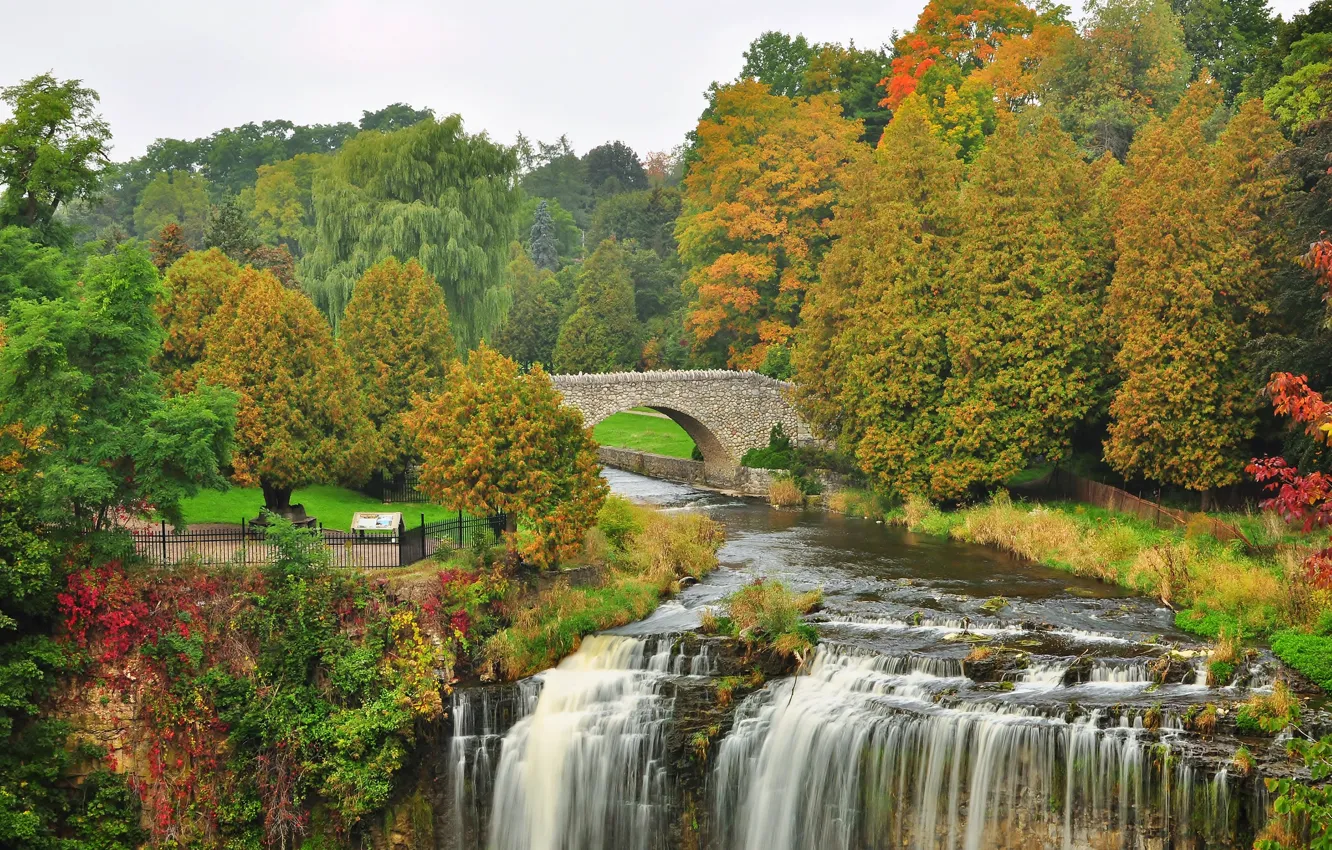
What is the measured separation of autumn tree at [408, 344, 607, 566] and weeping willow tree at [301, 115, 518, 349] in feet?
77.7

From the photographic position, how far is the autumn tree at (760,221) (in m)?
60.5

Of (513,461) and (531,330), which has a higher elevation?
(531,330)

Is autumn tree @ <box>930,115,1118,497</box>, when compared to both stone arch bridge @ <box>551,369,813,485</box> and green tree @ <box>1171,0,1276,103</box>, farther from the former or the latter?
green tree @ <box>1171,0,1276,103</box>

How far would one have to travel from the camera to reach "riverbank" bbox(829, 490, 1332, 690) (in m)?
24.6

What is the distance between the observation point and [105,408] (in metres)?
25.7

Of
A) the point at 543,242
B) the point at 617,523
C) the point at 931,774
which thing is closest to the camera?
the point at 931,774

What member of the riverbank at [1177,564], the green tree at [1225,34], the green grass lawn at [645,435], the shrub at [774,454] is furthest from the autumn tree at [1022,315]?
the green grass lawn at [645,435]

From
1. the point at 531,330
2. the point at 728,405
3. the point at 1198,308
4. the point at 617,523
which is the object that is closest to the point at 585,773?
the point at 617,523

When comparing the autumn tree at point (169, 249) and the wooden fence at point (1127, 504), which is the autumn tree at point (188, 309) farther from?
the wooden fence at point (1127, 504)

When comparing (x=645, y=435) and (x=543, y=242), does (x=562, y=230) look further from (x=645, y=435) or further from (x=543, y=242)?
(x=645, y=435)

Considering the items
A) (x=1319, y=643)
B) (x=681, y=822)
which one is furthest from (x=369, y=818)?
(x=1319, y=643)

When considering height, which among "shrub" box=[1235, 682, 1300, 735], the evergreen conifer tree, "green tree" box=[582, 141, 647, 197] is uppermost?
"green tree" box=[582, 141, 647, 197]

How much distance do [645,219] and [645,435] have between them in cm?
2947

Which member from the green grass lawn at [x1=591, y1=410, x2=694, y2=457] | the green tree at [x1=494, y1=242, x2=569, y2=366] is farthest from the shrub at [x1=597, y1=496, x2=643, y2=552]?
the green tree at [x1=494, y1=242, x2=569, y2=366]
